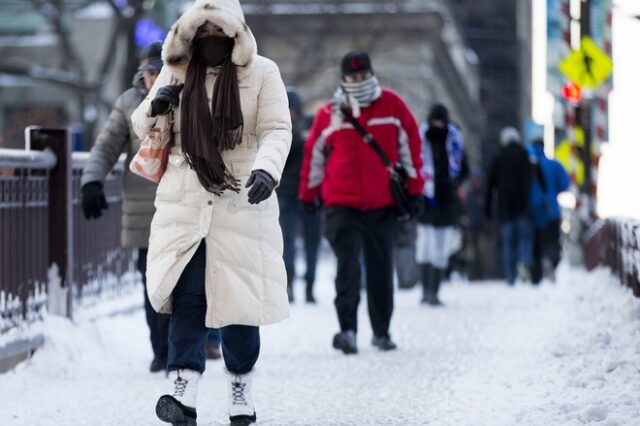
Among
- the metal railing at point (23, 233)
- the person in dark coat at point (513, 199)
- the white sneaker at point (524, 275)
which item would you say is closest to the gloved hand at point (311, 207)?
the metal railing at point (23, 233)

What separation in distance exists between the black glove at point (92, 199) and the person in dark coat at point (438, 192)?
626cm

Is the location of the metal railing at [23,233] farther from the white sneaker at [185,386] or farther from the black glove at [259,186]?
the black glove at [259,186]

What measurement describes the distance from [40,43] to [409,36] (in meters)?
11.5

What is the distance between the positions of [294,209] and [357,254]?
4.53 meters

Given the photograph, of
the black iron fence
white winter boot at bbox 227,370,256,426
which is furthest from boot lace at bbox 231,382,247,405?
the black iron fence

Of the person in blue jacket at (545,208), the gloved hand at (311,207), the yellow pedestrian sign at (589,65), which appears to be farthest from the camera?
the person in blue jacket at (545,208)

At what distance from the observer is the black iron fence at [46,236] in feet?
30.7

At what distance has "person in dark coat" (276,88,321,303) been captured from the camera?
586 inches

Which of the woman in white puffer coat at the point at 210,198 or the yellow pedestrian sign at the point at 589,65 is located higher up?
the yellow pedestrian sign at the point at 589,65

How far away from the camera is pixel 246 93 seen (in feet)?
22.6

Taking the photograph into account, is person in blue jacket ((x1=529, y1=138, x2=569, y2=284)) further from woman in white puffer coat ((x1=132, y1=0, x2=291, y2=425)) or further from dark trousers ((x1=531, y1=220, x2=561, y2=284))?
woman in white puffer coat ((x1=132, y1=0, x2=291, y2=425))

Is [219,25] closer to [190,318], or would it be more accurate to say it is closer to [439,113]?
[190,318]

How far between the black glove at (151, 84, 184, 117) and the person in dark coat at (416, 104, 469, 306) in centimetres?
812

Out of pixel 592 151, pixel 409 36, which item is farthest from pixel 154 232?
pixel 409 36
